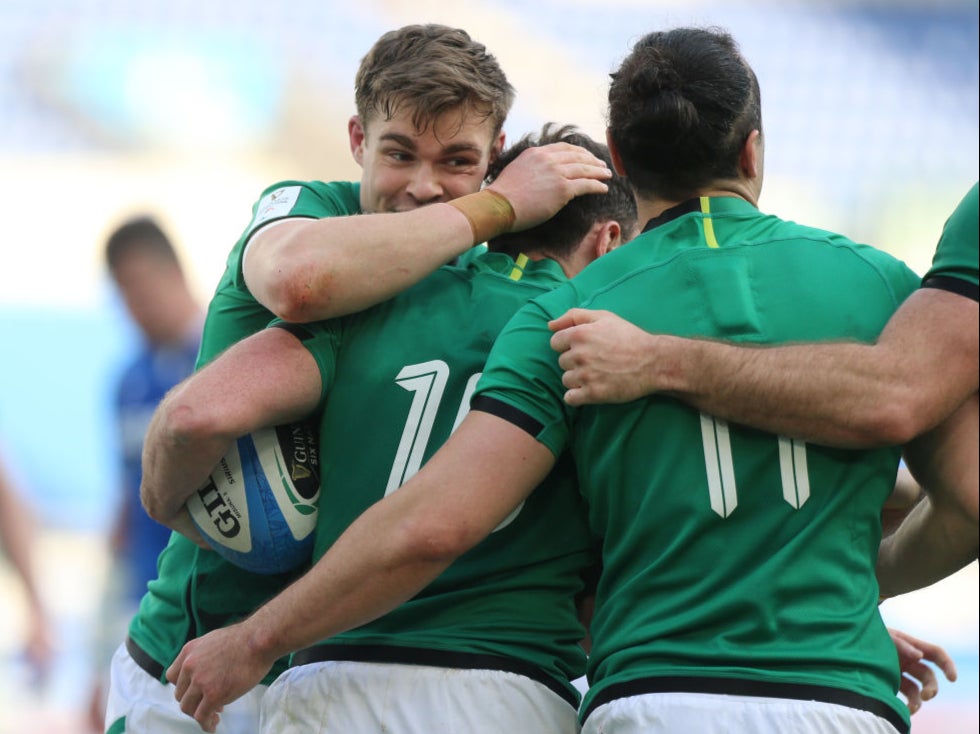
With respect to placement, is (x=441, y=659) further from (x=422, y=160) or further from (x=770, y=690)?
(x=422, y=160)

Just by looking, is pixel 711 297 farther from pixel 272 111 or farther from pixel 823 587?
pixel 272 111

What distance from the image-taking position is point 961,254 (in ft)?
7.73

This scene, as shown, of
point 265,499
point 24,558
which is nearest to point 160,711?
point 265,499

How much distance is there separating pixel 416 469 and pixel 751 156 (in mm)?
985

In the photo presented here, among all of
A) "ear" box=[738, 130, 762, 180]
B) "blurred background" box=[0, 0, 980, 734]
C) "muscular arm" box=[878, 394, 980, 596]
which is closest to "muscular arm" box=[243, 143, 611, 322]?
"ear" box=[738, 130, 762, 180]

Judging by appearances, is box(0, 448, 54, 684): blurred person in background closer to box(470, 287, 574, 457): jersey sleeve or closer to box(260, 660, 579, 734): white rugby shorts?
box(260, 660, 579, 734): white rugby shorts

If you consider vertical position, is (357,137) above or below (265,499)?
above

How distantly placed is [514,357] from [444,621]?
62cm

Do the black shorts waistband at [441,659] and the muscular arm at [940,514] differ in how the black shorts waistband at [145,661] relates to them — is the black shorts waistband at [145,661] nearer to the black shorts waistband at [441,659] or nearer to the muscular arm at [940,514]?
the black shorts waistband at [441,659]

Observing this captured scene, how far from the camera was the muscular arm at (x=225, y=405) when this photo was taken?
274 cm

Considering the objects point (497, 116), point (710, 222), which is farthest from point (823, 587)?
point (497, 116)

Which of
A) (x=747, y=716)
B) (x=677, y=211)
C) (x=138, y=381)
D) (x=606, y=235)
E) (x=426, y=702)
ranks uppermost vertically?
(x=677, y=211)

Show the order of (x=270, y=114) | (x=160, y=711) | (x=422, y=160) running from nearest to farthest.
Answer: (x=422, y=160) → (x=160, y=711) → (x=270, y=114)

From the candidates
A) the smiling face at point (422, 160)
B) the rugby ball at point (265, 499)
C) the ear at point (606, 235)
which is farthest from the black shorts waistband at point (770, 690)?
the smiling face at point (422, 160)
